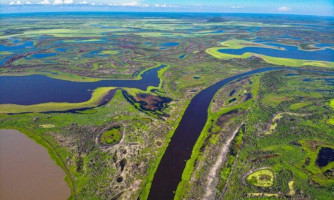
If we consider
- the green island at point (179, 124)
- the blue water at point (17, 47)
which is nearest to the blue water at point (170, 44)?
the green island at point (179, 124)

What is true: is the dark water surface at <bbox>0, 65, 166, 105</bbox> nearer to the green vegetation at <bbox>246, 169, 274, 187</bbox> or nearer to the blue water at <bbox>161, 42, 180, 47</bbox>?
the green vegetation at <bbox>246, 169, 274, 187</bbox>

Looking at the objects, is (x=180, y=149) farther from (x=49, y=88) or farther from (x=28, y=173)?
(x=49, y=88)

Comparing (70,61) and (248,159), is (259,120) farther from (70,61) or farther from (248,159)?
(70,61)

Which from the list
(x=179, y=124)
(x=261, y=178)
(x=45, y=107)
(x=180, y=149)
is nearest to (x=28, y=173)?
(x=180, y=149)

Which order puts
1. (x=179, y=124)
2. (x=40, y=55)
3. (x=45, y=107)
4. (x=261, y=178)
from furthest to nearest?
1. (x=40, y=55)
2. (x=45, y=107)
3. (x=179, y=124)
4. (x=261, y=178)

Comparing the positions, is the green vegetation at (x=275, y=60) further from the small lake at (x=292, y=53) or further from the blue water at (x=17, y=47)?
the blue water at (x=17, y=47)

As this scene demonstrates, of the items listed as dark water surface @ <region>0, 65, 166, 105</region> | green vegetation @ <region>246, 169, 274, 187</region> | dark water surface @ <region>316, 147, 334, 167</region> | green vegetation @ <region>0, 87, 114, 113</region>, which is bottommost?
green vegetation @ <region>246, 169, 274, 187</region>

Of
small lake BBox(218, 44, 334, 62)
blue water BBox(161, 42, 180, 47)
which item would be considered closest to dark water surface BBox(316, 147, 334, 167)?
small lake BBox(218, 44, 334, 62)

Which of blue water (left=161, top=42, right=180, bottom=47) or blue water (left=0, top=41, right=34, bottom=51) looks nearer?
blue water (left=0, top=41, right=34, bottom=51)
